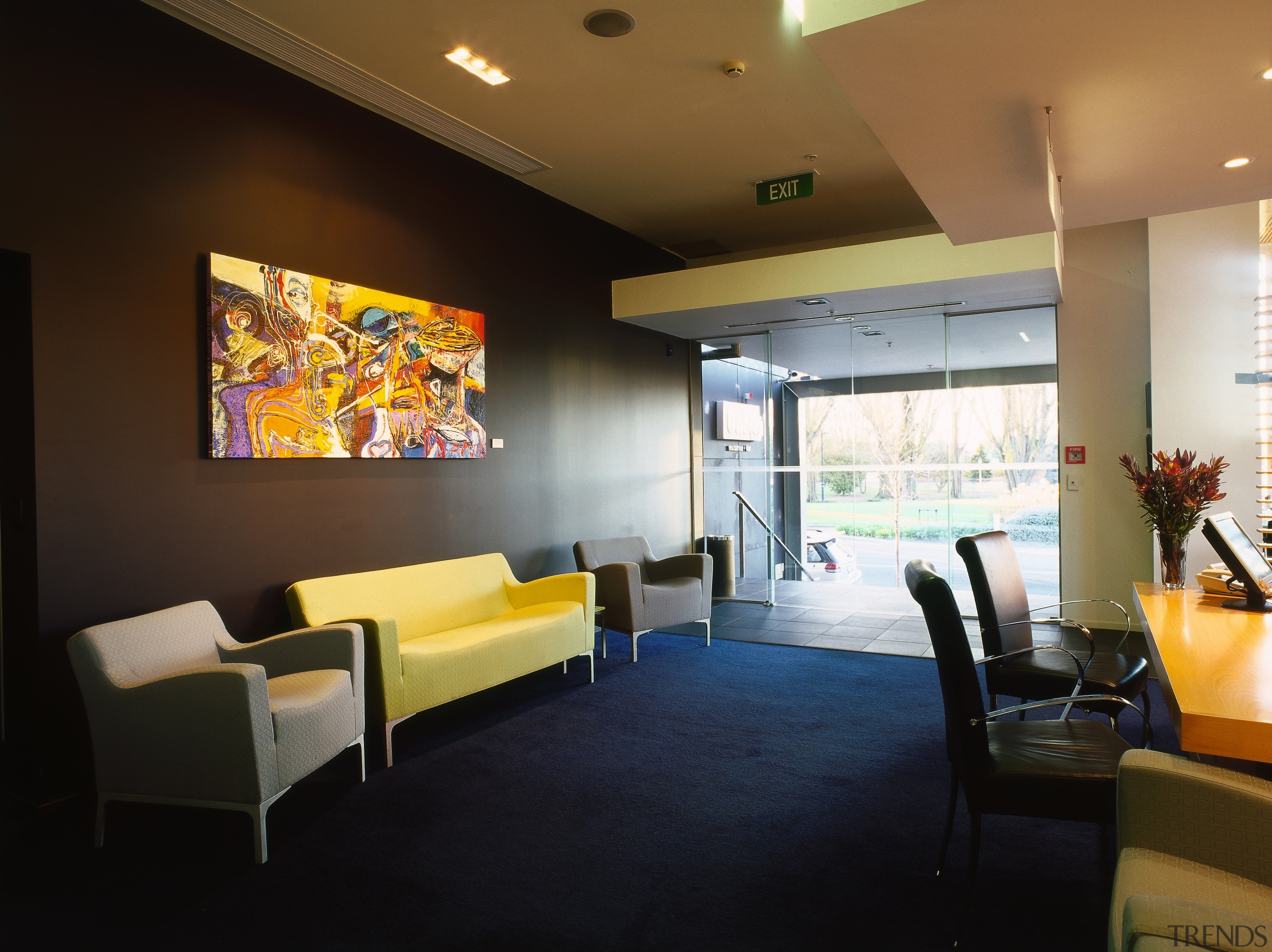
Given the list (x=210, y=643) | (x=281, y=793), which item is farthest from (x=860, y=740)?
(x=210, y=643)

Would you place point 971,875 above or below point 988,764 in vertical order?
below

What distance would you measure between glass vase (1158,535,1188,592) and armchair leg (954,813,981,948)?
2080 millimetres

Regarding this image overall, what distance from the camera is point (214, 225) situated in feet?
12.6

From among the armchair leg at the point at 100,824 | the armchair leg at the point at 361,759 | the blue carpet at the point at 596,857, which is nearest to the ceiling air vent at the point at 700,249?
the blue carpet at the point at 596,857

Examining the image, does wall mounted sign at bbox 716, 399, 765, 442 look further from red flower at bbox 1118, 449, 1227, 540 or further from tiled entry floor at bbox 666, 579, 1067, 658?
red flower at bbox 1118, 449, 1227, 540

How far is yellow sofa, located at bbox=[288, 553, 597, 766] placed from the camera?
381 cm

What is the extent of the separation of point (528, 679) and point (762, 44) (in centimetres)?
402

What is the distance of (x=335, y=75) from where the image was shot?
4215 millimetres

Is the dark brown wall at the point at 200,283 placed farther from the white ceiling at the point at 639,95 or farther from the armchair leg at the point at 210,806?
the armchair leg at the point at 210,806

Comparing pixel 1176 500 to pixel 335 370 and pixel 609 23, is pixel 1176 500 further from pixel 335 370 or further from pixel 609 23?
pixel 335 370

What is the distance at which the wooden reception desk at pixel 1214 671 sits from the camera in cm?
169

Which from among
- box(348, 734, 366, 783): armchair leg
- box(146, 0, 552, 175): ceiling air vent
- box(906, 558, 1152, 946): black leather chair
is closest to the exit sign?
box(146, 0, 552, 175): ceiling air vent

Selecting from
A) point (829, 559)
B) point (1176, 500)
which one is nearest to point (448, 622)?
point (1176, 500)

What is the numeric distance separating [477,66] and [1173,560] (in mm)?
4221
